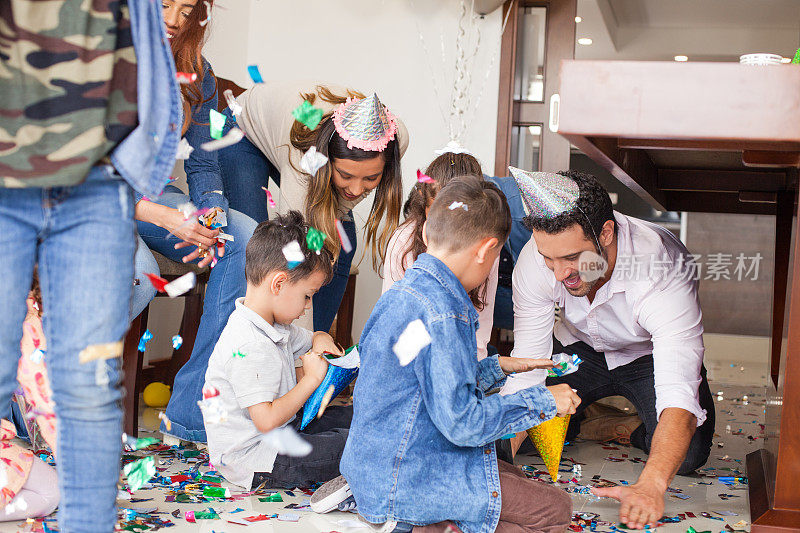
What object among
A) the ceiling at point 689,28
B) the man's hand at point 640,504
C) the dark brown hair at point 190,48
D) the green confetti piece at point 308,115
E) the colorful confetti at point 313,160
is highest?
the ceiling at point 689,28

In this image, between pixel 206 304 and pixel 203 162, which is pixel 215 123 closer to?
pixel 203 162

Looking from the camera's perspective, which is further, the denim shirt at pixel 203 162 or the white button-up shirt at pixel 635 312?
the denim shirt at pixel 203 162

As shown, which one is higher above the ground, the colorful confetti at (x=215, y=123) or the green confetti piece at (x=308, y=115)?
the green confetti piece at (x=308, y=115)

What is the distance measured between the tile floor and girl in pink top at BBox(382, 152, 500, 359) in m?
0.36

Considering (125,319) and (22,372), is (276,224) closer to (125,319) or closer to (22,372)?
(22,372)

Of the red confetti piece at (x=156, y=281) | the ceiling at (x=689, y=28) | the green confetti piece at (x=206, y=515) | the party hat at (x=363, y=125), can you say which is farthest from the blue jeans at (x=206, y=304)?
the ceiling at (x=689, y=28)

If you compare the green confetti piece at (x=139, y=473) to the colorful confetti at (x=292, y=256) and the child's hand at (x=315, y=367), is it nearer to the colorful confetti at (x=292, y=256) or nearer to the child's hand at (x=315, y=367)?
the child's hand at (x=315, y=367)

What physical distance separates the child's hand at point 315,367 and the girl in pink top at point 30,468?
49 cm

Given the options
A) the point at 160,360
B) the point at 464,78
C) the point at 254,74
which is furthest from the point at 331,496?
the point at 464,78

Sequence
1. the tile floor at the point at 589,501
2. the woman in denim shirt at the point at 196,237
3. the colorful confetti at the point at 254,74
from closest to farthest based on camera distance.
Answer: the tile floor at the point at 589,501 → the woman in denim shirt at the point at 196,237 → the colorful confetti at the point at 254,74

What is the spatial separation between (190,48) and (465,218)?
0.81 meters

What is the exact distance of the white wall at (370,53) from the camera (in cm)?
327

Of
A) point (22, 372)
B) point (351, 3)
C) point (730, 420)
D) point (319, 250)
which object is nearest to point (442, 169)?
point (319, 250)

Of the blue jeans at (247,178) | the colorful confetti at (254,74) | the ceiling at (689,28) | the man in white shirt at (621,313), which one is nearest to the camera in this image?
the man in white shirt at (621,313)
